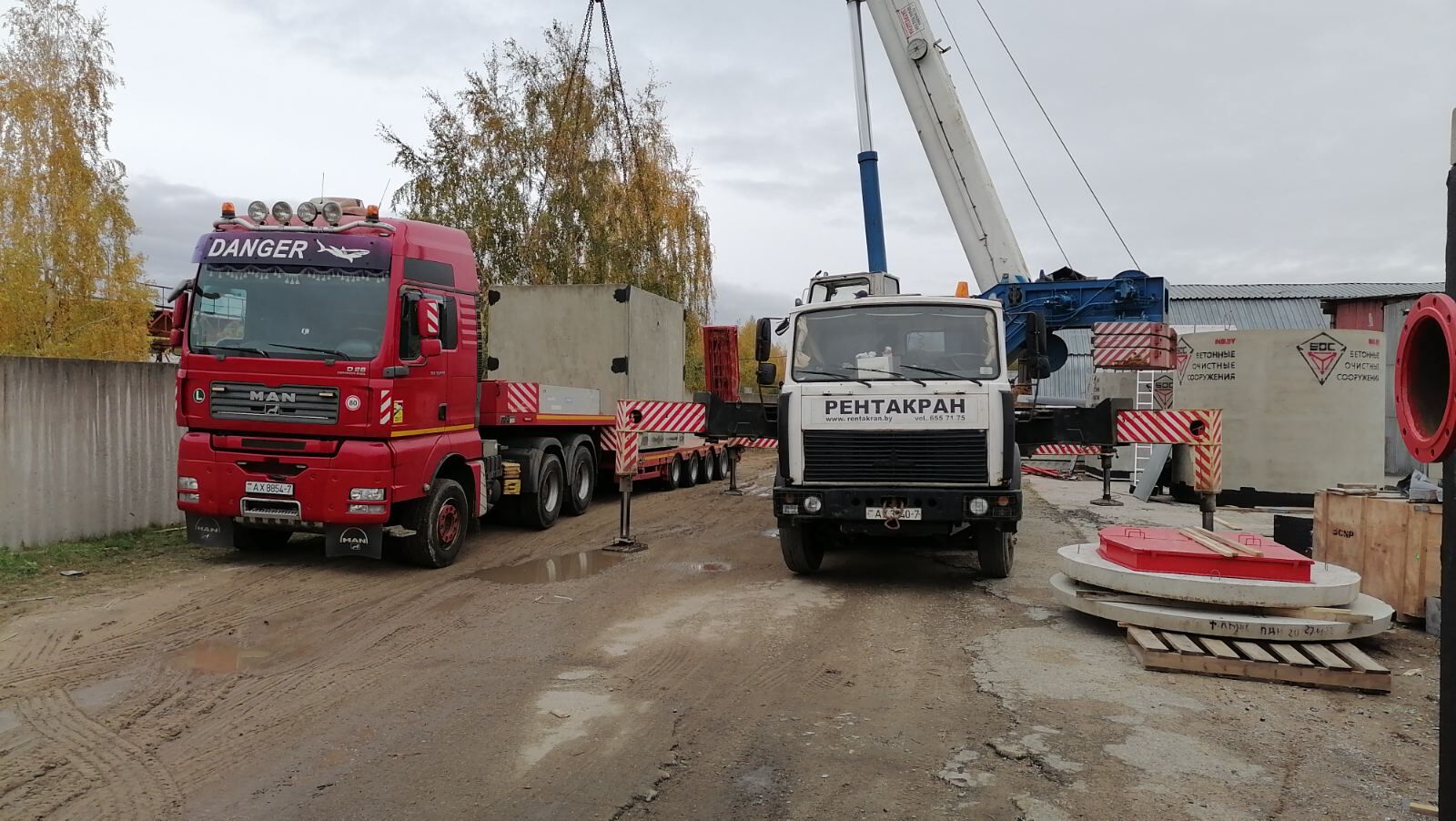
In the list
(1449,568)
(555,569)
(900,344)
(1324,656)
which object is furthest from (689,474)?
(1449,568)

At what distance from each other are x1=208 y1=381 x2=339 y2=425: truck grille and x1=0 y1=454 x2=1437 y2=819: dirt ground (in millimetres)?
1484

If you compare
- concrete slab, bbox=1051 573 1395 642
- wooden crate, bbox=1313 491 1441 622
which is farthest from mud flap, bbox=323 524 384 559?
wooden crate, bbox=1313 491 1441 622

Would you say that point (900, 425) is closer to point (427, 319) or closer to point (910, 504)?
point (910, 504)

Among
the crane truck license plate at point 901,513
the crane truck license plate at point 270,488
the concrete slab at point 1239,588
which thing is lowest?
the concrete slab at point 1239,588

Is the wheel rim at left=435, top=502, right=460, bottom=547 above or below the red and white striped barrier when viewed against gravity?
below

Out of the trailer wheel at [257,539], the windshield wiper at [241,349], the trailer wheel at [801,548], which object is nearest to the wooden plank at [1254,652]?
the trailer wheel at [801,548]

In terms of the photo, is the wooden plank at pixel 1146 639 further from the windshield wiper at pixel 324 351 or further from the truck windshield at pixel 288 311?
the windshield wiper at pixel 324 351

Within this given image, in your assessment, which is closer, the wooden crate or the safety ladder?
the wooden crate

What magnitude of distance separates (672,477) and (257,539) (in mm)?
8248

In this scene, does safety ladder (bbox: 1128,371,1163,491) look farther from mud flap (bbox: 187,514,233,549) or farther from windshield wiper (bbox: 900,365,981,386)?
mud flap (bbox: 187,514,233,549)

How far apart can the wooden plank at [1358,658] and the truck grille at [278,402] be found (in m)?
7.68

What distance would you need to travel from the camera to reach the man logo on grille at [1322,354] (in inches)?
568

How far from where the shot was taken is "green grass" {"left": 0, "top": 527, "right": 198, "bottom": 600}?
26.1 ft

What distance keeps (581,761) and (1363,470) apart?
589 inches
